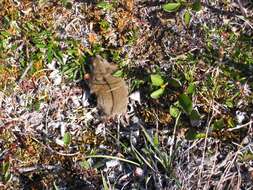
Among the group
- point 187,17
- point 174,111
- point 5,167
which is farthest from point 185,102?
point 5,167

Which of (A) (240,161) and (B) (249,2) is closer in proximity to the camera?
(A) (240,161)

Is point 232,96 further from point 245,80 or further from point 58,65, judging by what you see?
point 58,65

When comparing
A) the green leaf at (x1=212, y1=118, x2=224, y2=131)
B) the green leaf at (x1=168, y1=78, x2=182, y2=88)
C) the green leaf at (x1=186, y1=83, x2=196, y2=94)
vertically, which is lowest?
the green leaf at (x1=212, y1=118, x2=224, y2=131)

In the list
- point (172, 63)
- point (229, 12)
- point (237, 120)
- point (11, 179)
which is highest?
point (229, 12)

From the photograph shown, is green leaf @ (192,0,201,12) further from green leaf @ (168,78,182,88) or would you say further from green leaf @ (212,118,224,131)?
green leaf @ (212,118,224,131)

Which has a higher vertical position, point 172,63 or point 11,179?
point 172,63

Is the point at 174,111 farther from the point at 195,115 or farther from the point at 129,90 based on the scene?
the point at 129,90

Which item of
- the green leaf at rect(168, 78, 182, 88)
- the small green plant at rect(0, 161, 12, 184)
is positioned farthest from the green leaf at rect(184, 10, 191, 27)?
the small green plant at rect(0, 161, 12, 184)

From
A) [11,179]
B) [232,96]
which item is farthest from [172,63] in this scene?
[11,179]

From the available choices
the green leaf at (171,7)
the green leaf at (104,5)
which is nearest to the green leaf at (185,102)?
the green leaf at (171,7)
